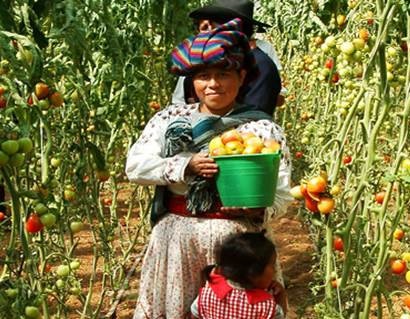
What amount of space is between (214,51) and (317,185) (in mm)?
454

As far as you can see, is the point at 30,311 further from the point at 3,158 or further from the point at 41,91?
the point at 41,91

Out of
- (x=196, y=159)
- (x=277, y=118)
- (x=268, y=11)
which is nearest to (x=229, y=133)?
(x=196, y=159)

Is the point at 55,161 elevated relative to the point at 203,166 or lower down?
lower down

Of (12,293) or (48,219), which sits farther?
(48,219)

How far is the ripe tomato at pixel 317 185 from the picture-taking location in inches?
69.9

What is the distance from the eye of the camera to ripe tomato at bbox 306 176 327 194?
1774 mm

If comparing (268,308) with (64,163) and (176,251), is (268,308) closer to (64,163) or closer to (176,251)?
(176,251)

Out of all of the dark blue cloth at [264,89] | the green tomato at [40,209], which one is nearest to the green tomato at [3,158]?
the green tomato at [40,209]

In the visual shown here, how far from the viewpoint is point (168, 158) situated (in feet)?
6.44

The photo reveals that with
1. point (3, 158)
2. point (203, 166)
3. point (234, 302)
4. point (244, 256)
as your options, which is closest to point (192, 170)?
point (203, 166)

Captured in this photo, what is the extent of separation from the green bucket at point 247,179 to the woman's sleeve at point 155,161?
130 millimetres

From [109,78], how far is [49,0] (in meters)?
1.56

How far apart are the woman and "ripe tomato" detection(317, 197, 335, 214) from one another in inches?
9.7

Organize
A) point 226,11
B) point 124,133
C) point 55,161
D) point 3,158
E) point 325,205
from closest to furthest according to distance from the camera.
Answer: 1. point 3,158
2. point 325,205
3. point 55,161
4. point 226,11
5. point 124,133
